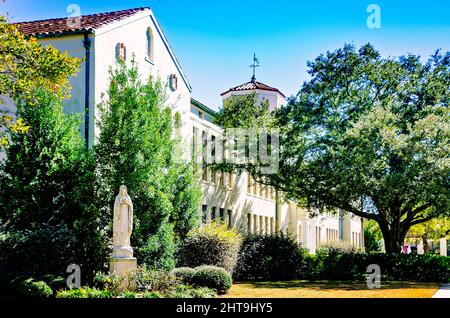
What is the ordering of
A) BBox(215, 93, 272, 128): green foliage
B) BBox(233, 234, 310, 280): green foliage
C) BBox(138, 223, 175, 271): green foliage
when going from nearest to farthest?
1. BBox(138, 223, 175, 271): green foliage
2. BBox(233, 234, 310, 280): green foliage
3. BBox(215, 93, 272, 128): green foliage

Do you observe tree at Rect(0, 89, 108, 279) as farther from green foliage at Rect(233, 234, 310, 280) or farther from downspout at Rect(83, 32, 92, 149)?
green foliage at Rect(233, 234, 310, 280)

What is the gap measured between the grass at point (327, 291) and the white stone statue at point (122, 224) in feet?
14.6

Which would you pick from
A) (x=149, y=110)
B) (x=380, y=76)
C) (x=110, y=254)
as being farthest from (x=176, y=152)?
(x=380, y=76)

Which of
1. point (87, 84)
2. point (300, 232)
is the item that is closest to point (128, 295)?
point (87, 84)

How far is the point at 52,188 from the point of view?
69.8ft

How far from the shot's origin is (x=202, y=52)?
17984mm

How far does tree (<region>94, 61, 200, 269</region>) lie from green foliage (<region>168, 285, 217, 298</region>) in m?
2.38

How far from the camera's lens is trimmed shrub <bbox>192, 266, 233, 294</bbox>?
73.6ft

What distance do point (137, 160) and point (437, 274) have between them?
18291mm

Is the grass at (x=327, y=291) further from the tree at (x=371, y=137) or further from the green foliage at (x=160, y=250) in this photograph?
the tree at (x=371, y=137)

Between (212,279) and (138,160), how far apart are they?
15.6ft

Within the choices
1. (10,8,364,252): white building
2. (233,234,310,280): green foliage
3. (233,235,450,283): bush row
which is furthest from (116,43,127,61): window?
(233,234,310,280): green foliage
